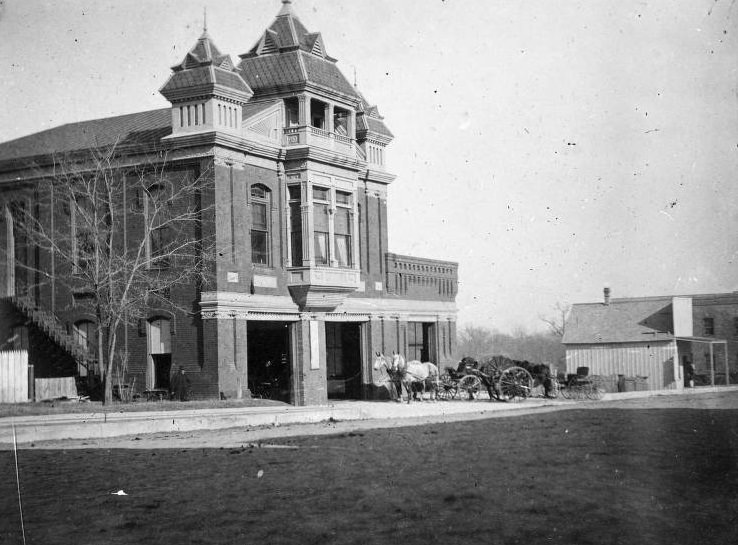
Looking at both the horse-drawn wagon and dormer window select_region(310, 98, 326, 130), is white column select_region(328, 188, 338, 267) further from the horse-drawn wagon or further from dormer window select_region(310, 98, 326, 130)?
the horse-drawn wagon

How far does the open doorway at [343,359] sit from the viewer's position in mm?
34969

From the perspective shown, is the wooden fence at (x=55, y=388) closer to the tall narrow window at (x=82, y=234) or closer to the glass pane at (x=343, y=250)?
the tall narrow window at (x=82, y=234)

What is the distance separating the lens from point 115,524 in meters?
8.13

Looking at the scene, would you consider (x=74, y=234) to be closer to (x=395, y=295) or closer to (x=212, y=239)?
(x=212, y=239)

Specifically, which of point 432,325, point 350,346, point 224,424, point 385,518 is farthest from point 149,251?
point 385,518

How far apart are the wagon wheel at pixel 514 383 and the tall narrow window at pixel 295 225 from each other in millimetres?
9673

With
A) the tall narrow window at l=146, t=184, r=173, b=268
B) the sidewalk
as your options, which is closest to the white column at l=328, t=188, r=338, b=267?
the sidewalk

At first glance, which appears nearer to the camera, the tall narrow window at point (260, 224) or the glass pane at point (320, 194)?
the tall narrow window at point (260, 224)

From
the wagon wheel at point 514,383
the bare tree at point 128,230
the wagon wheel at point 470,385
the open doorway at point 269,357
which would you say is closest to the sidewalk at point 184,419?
the open doorway at point 269,357

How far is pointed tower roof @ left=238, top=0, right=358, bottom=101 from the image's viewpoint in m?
30.3

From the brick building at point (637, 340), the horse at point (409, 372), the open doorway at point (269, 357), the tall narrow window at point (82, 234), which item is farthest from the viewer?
the brick building at point (637, 340)

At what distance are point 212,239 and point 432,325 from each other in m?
14.5

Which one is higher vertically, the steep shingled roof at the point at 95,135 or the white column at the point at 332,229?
the steep shingled roof at the point at 95,135

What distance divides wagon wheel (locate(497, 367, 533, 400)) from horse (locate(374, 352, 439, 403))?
2628mm
